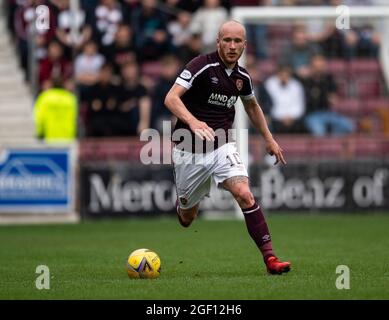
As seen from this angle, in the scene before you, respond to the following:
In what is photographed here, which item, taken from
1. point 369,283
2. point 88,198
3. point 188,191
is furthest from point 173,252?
point 88,198

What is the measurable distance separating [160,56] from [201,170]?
11245 mm

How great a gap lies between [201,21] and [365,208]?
15.7ft

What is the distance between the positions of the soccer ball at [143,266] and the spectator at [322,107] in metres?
10.8

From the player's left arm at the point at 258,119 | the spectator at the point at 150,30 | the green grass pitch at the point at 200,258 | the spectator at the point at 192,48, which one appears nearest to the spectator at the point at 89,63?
the spectator at the point at 150,30

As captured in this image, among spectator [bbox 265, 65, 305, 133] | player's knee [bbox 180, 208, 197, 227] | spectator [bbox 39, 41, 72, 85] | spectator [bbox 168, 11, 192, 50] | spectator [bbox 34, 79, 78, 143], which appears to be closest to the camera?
player's knee [bbox 180, 208, 197, 227]

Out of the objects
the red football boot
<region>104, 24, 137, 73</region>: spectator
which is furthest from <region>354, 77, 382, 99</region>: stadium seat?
the red football boot

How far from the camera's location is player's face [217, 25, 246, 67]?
1045cm

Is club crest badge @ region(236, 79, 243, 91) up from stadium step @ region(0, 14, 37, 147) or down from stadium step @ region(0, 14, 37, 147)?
down

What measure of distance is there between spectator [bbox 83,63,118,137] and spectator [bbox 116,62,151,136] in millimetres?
124

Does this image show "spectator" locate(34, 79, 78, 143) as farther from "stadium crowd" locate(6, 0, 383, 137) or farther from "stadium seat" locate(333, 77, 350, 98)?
"stadium seat" locate(333, 77, 350, 98)

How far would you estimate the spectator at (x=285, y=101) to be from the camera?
20.7m

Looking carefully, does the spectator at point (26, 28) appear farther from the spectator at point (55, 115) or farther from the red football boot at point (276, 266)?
the red football boot at point (276, 266)

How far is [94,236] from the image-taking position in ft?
53.6

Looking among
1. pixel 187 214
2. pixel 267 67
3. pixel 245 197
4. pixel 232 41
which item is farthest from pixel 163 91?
pixel 245 197
